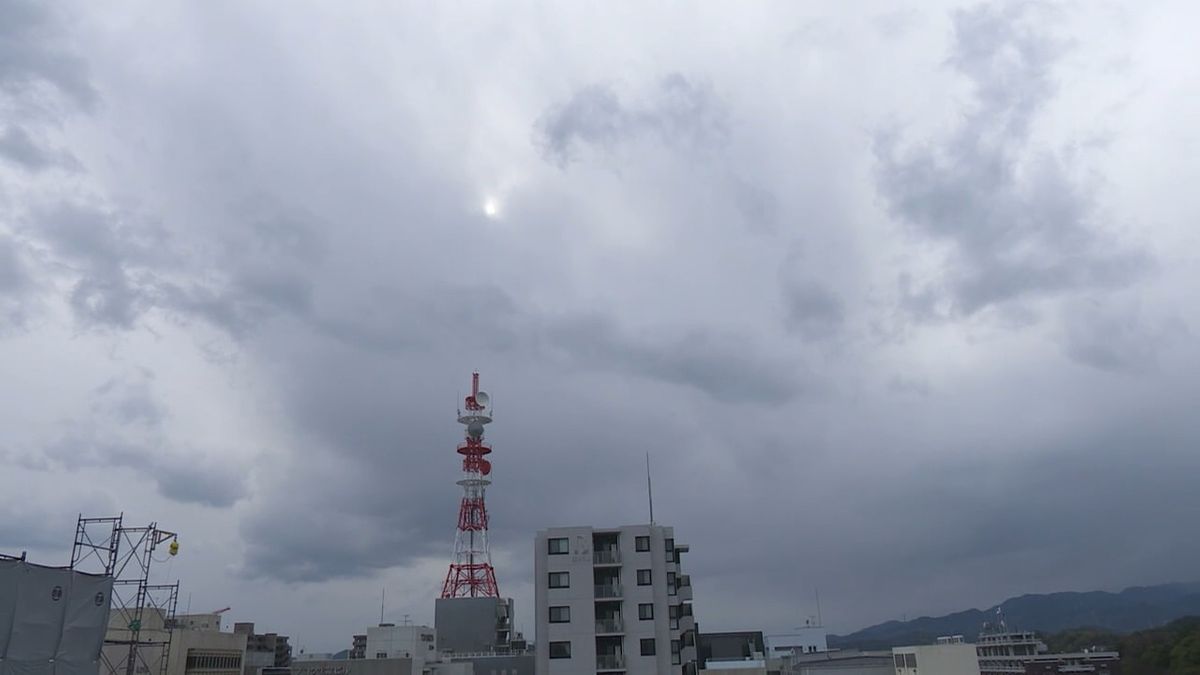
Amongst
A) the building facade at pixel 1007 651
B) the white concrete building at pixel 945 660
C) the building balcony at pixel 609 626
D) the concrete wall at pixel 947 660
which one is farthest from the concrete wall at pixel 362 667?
the building facade at pixel 1007 651

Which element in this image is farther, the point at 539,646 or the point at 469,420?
Result: the point at 469,420

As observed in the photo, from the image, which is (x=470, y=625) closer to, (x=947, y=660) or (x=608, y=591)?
(x=608, y=591)

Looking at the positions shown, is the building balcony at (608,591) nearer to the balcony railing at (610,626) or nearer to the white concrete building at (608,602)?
the white concrete building at (608,602)

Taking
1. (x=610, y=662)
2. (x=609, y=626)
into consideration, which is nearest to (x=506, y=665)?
(x=610, y=662)

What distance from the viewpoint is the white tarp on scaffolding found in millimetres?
32656

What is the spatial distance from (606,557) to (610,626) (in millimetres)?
5204

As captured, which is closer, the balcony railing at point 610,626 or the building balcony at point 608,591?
the balcony railing at point 610,626

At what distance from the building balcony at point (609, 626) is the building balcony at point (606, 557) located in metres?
4.35

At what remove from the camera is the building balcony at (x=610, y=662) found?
60094 mm

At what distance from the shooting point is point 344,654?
102 meters

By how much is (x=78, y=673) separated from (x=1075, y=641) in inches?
6231

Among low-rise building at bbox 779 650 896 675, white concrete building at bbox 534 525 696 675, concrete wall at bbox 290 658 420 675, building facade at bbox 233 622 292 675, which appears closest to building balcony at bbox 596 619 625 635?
white concrete building at bbox 534 525 696 675

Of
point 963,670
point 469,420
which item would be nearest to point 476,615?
point 469,420

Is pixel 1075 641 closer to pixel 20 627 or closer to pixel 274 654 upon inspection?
pixel 274 654
